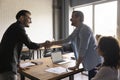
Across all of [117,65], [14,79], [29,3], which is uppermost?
[29,3]

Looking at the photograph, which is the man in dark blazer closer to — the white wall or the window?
the white wall

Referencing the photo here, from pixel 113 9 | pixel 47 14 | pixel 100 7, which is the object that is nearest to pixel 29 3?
pixel 47 14

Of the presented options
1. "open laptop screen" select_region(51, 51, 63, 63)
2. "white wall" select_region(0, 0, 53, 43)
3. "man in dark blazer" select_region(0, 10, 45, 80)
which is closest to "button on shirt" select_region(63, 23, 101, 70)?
"open laptop screen" select_region(51, 51, 63, 63)

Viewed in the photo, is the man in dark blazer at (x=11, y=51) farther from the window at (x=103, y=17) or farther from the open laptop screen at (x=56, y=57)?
the window at (x=103, y=17)

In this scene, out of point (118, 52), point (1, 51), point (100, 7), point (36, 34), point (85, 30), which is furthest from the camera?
point (36, 34)

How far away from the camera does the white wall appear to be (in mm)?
5383

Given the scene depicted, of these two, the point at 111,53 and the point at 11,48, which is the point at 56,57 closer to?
the point at 11,48

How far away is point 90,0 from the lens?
18.4 ft

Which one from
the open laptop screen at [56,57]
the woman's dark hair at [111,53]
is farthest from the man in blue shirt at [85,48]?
the woman's dark hair at [111,53]

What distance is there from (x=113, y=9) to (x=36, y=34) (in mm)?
3067

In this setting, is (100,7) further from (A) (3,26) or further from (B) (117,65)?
(B) (117,65)

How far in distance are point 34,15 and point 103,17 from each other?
2.68 meters

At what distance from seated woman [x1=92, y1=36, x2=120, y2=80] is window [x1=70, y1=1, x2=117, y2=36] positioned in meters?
3.81

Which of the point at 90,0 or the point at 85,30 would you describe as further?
the point at 90,0
